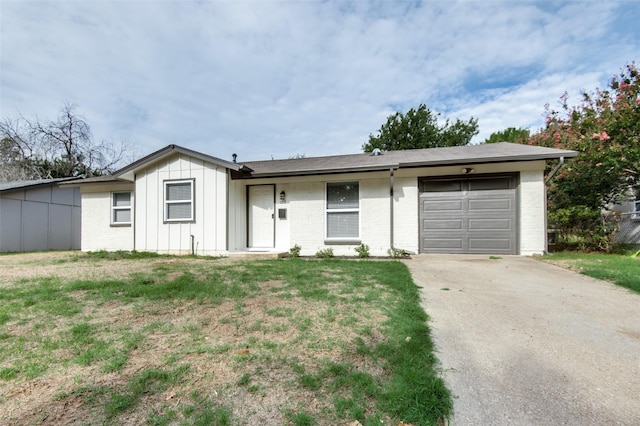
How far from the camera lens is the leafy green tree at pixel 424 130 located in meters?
25.9

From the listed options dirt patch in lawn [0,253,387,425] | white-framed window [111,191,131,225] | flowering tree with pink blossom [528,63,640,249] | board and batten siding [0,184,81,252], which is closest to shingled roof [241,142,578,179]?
flowering tree with pink blossom [528,63,640,249]

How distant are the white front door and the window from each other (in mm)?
1959

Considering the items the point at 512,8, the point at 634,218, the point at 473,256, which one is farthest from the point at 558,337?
the point at 634,218

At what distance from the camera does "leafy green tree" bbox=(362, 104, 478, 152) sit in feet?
84.9

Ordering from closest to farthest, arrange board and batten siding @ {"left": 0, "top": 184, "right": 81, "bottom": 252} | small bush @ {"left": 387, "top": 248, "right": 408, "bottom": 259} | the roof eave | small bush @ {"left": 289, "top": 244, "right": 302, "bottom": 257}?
small bush @ {"left": 387, "top": 248, "right": 408, "bottom": 259}, the roof eave, small bush @ {"left": 289, "top": 244, "right": 302, "bottom": 257}, board and batten siding @ {"left": 0, "top": 184, "right": 81, "bottom": 252}

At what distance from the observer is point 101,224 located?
10.7 metres

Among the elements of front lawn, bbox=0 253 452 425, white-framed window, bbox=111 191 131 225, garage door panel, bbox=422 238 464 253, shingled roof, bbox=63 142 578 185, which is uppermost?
shingled roof, bbox=63 142 578 185

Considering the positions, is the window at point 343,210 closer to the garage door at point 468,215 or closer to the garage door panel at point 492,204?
the garage door at point 468,215

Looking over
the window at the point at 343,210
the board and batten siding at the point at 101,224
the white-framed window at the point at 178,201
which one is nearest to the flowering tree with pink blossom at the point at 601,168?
the window at the point at 343,210

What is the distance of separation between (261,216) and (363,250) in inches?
143

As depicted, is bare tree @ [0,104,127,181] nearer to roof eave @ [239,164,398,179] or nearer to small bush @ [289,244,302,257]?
roof eave @ [239,164,398,179]

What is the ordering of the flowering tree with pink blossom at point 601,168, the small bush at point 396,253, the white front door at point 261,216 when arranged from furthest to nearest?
the white front door at point 261,216 → the flowering tree with pink blossom at point 601,168 → the small bush at point 396,253

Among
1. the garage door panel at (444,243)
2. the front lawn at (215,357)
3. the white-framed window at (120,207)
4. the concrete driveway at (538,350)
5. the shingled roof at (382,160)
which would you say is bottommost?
the concrete driveway at (538,350)

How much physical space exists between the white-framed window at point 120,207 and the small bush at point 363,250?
8.25 meters
